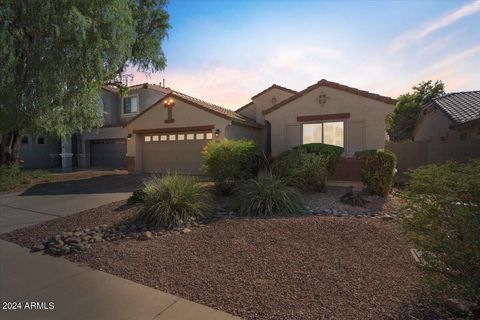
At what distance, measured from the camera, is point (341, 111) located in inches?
472

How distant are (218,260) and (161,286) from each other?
3.15 ft

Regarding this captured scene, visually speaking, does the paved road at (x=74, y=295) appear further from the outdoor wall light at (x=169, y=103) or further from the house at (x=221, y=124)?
the outdoor wall light at (x=169, y=103)

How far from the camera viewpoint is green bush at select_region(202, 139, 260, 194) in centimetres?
888

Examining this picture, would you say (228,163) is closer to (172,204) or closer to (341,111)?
(172,204)

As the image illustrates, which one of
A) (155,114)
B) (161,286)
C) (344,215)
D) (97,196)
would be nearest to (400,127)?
(155,114)

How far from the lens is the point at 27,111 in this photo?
1027 centimetres

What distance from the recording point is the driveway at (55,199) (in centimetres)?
755

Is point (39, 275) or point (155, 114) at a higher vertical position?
point (155, 114)

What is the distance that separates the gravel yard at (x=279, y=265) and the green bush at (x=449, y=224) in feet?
1.51

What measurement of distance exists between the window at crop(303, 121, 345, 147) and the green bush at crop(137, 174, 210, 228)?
7.34 meters

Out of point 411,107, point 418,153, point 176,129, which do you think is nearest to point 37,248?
point 176,129

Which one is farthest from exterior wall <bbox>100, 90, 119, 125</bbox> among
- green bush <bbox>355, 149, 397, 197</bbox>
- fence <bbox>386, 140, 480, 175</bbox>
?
green bush <bbox>355, 149, 397, 197</bbox>

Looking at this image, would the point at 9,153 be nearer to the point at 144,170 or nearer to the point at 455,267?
the point at 144,170

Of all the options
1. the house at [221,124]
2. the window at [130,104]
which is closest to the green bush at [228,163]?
the house at [221,124]
